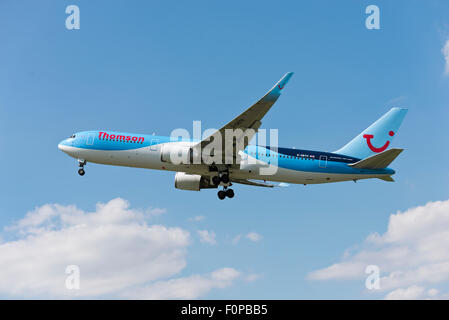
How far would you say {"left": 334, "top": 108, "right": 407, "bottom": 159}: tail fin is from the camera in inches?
1711

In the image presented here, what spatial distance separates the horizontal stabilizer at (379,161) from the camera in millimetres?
37938

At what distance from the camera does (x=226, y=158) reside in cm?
4069

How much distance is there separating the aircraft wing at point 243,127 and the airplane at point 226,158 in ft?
0.27

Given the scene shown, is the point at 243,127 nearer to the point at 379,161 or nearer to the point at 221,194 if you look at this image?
the point at 221,194

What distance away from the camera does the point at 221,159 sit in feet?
133

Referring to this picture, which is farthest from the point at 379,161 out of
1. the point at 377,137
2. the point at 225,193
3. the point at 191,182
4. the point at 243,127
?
the point at 191,182

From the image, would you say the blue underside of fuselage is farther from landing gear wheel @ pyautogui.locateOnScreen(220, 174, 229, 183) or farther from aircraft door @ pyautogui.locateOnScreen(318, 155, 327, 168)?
landing gear wheel @ pyautogui.locateOnScreen(220, 174, 229, 183)

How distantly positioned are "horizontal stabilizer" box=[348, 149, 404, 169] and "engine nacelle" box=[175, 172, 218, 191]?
1292 centimetres

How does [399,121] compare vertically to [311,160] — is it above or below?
above

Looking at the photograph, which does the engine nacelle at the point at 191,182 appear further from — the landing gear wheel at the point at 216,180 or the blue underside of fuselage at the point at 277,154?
the blue underside of fuselage at the point at 277,154
